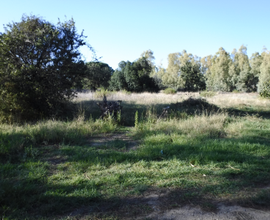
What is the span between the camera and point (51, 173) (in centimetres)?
411

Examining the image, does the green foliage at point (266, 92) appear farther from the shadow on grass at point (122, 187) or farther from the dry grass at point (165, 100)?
the shadow on grass at point (122, 187)

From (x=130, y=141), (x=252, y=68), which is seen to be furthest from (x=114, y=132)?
(x=252, y=68)

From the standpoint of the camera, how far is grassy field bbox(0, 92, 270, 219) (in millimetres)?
2953

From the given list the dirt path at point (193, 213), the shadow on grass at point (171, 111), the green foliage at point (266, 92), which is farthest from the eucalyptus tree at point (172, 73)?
the dirt path at point (193, 213)

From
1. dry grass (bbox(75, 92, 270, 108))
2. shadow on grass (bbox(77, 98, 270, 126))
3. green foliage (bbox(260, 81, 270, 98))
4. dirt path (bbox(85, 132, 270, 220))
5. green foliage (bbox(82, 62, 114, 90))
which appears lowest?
dirt path (bbox(85, 132, 270, 220))

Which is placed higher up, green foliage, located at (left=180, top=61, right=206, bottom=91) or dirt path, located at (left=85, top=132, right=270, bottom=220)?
green foliage, located at (left=180, top=61, right=206, bottom=91)

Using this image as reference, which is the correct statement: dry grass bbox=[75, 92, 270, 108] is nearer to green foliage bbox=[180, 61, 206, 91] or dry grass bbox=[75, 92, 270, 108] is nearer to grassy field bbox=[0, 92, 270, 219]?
grassy field bbox=[0, 92, 270, 219]

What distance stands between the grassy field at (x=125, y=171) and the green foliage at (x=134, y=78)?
72.4 ft

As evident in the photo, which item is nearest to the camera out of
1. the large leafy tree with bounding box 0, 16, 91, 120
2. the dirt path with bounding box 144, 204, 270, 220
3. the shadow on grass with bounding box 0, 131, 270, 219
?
the dirt path with bounding box 144, 204, 270, 220

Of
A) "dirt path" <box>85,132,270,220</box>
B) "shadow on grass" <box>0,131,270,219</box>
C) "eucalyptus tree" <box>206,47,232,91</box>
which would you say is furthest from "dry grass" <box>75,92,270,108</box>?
"eucalyptus tree" <box>206,47,232,91</box>

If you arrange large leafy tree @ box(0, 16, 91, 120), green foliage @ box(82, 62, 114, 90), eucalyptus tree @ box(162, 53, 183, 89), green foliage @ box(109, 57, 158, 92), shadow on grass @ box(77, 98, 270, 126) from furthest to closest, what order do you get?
eucalyptus tree @ box(162, 53, 183, 89) < green foliage @ box(109, 57, 158, 92) < green foliage @ box(82, 62, 114, 90) < shadow on grass @ box(77, 98, 270, 126) < large leafy tree @ box(0, 16, 91, 120)

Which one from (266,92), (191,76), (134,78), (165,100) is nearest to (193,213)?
(266,92)

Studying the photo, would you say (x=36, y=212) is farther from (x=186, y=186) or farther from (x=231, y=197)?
(x=231, y=197)

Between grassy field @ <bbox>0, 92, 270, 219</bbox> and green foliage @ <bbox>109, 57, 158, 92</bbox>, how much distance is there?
22.1 meters
